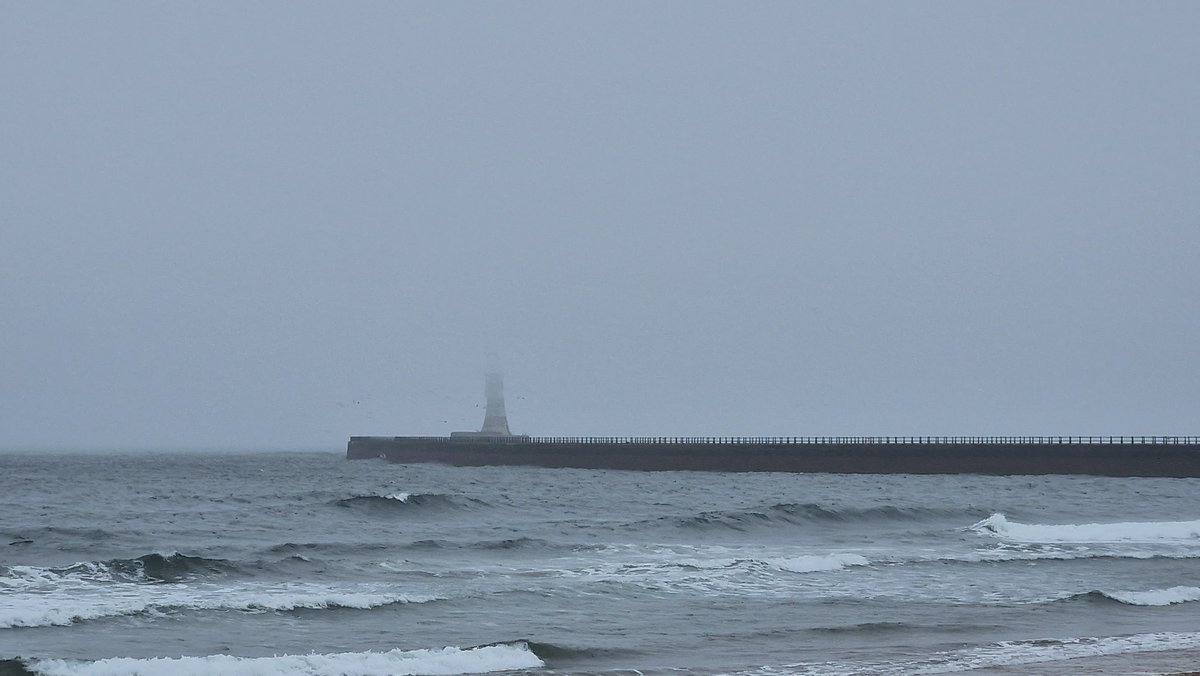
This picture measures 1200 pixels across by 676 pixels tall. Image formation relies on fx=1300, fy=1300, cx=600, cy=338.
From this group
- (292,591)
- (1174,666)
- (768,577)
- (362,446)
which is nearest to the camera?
(1174,666)

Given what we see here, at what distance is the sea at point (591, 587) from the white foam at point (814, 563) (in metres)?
0.10

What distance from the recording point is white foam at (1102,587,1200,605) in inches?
947

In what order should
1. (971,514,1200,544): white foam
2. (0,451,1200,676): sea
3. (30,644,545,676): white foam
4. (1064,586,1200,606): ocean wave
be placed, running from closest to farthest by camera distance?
(30,644,545,676): white foam < (0,451,1200,676): sea < (1064,586,1200,606): ocean wave < (971,514,1200,544): white foam

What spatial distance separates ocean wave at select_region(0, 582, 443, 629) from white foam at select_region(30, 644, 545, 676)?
3836mm

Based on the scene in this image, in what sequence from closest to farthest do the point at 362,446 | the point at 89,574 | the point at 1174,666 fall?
the point at 1174,666
the point at 89,574
the point at 362,446

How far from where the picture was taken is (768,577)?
2730 centimetres

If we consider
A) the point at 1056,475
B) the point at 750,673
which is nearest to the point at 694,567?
the point at 750,673

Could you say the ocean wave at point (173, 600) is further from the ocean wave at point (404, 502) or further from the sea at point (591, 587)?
the ocean wave at point (404, 502)

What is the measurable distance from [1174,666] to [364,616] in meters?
12.3

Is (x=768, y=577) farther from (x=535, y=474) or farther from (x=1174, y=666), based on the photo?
(x=535, y=474)

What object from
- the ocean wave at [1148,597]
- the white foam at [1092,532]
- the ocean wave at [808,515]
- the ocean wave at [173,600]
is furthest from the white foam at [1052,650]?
the ocean wave at [808,515]

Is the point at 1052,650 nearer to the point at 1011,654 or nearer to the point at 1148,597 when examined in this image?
the point at 1011,654

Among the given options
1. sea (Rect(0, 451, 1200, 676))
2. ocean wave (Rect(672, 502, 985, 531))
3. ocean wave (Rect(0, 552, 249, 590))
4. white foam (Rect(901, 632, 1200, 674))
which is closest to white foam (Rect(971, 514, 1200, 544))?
sea (Rect(0, 451, 1200, 676))

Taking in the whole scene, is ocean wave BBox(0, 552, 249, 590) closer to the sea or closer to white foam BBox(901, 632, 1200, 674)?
the sea
